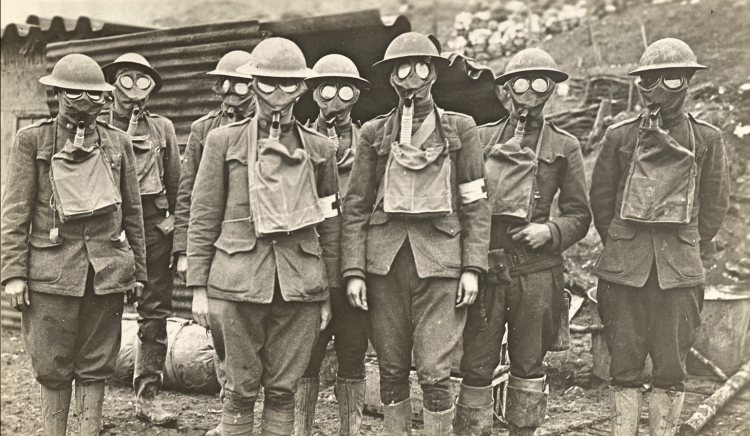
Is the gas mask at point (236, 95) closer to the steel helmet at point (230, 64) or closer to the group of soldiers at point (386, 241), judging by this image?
the steel helmet at point (230, 64)

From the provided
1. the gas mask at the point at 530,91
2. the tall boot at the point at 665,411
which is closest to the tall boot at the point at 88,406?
the gas mask at the point at 530,91

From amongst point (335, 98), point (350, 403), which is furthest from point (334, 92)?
point (350, 403)

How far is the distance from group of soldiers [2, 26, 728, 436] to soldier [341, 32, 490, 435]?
1 cm

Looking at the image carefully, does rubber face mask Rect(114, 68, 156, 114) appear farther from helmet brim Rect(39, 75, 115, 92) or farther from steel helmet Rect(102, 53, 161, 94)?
helmet brim Rect(39, 75, 115, 92)

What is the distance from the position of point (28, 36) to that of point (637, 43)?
752 centimetres

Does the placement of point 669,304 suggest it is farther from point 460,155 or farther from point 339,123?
point 339,123

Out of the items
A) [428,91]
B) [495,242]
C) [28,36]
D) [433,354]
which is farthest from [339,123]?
[28,36]

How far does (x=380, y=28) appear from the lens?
6.07 m

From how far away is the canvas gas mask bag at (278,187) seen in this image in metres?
3.63

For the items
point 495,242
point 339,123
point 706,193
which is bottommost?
point 495,242

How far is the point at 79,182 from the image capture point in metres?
4.07

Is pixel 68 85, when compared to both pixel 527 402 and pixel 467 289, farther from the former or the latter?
pixel 527 402

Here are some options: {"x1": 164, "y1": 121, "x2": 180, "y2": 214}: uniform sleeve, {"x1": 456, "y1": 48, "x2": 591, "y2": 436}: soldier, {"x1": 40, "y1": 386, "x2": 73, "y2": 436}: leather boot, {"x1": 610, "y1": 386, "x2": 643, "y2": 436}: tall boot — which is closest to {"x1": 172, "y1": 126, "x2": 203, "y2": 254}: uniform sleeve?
{"x1": 164, "y1": 121, "x2": 180, "y2": 214}: uniform sleeve

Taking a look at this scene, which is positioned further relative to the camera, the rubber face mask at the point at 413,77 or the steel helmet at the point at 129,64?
the steel helmet at the point at 129,64
